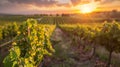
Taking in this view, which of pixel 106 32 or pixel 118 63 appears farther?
pixel 118 63

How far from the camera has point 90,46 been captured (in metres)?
24.7

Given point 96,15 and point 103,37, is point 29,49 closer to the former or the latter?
point 103,37

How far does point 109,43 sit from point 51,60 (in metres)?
5.16

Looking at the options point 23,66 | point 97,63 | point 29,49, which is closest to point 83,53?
point 97,63

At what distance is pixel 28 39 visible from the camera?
36.7 ft

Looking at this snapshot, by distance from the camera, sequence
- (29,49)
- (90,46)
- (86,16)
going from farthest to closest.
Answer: (86,16) → (90,46) → (29,49)

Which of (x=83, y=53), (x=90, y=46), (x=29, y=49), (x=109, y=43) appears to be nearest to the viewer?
(x=29, y=49)

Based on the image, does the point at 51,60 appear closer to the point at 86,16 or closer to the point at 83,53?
the point at 83,53

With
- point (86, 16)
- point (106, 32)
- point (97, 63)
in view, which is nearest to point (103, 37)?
point (106, 32)

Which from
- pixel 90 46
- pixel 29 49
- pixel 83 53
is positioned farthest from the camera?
pixel 90 46

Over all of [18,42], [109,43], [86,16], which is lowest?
[86,16]

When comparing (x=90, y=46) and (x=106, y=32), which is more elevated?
(x=106, y=32)

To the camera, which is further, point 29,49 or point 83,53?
point 83,53

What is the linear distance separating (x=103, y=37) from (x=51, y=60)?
4817 millimetres
